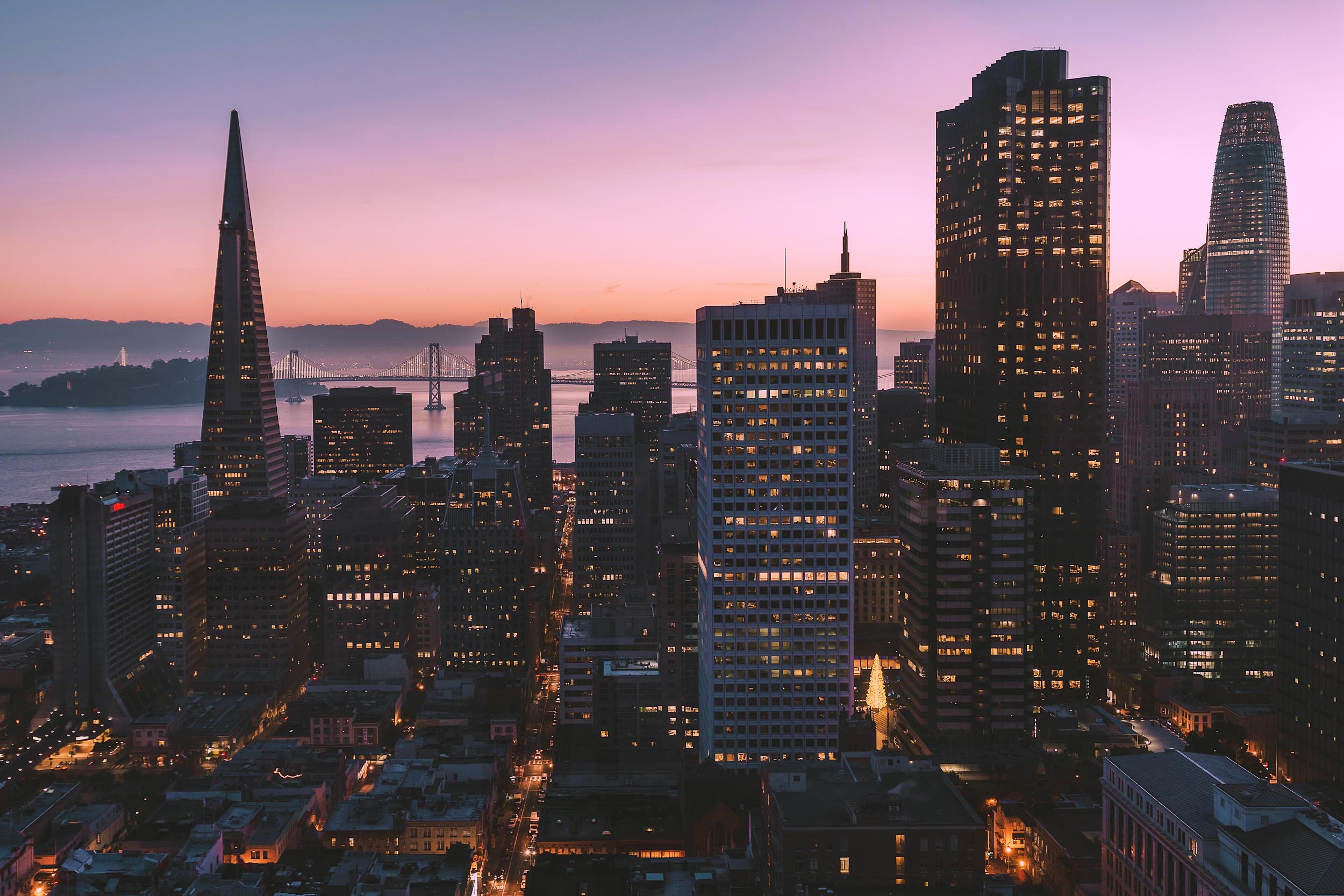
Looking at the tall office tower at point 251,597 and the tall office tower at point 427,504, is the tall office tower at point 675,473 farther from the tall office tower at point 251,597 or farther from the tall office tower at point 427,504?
the tall office tower at point 251,597

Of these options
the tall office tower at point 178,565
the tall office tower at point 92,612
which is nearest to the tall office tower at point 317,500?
the tall office tower at point 178,565

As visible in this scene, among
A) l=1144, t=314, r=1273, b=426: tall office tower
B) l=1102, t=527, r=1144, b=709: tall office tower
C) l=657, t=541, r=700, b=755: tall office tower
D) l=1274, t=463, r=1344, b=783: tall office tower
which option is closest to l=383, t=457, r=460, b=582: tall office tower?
l=657, t=541, r=700, b=755: tall office tower

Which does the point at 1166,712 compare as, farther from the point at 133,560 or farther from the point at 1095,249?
the point at 133,560

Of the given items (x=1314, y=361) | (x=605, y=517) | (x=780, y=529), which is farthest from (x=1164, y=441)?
(x=780, y=529)

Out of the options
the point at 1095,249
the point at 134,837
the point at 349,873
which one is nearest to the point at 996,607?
the point at 1095,249

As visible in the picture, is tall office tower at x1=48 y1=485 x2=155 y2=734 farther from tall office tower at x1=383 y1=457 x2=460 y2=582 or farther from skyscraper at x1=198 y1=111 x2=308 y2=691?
tall office tower at x1=383 y1=457 x2=460 y2=582

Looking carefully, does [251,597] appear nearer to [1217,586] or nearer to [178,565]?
[178,565]
